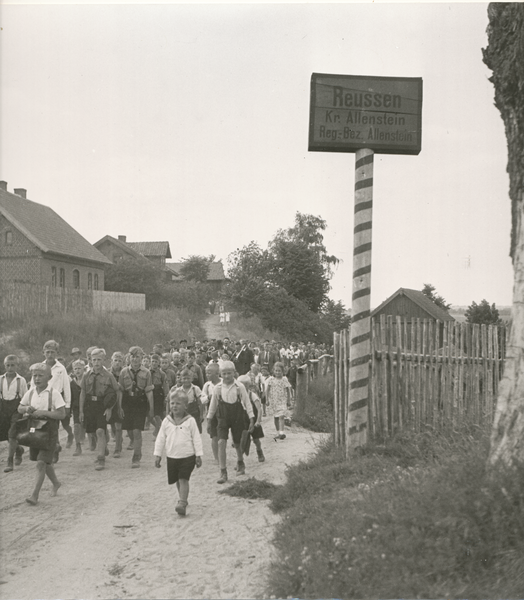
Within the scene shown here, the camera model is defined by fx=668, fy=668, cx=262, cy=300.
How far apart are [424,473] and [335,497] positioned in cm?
105

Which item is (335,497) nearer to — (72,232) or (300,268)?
(72,232)

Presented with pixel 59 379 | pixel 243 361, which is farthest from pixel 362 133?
pixel 243 361

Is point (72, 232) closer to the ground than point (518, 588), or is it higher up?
higher up

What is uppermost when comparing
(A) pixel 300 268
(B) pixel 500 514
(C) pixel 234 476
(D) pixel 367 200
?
(A) pixel 300 268

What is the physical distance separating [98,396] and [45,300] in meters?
21.7

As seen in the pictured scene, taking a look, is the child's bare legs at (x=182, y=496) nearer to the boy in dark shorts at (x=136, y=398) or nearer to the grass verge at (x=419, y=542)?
the grass verge at (x=419, y=542)

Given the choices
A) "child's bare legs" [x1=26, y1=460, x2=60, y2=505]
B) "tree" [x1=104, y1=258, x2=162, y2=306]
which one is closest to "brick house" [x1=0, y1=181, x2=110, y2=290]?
"tree" [x1=104, y1=258, x2=162, y2=306]

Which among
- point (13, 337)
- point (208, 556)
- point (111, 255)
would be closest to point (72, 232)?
point (111, 255)

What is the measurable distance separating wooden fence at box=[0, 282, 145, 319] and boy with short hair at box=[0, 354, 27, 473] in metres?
19.1

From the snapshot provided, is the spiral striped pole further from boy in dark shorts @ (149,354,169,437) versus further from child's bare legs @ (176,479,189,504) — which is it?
boy in dark shorts @ (149,354,169,437)

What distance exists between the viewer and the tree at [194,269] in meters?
66.8

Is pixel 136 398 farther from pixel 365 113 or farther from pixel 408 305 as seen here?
pixel 408 305

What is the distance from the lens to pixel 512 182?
545 centimetres

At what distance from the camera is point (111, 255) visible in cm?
6731
